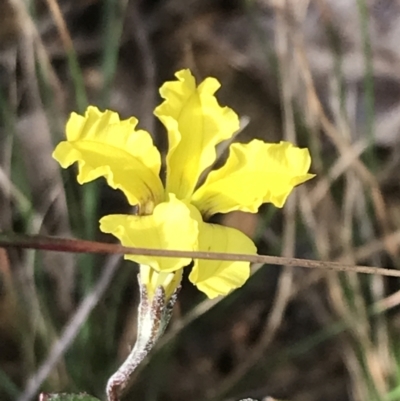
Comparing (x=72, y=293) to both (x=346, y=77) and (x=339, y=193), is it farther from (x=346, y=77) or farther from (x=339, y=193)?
(x=346, y=77)

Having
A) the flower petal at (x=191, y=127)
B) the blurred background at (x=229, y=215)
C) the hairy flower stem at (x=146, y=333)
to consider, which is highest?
the blurred background at (x=229, y=215)

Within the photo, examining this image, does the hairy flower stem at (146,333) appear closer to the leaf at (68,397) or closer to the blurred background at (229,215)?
the leaf at (68,397)

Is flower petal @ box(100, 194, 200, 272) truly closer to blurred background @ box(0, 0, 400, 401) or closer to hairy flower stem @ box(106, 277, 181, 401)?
hairy flower stem @ box(106, 277, 181, 401)

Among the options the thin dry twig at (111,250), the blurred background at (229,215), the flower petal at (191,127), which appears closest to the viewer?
the thin dry twig at (111,250)

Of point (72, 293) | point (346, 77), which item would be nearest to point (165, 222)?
point (72, 293)

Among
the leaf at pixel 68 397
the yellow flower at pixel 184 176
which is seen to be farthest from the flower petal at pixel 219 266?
the leaf at pixel 68 397

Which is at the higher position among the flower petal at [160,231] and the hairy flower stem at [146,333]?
the flower petal at [160,231]

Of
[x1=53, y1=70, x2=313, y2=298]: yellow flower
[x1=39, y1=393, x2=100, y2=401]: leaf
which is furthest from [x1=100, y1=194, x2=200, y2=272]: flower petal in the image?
[x1=39, y1=393, x2=100, y2=401]: leaf
